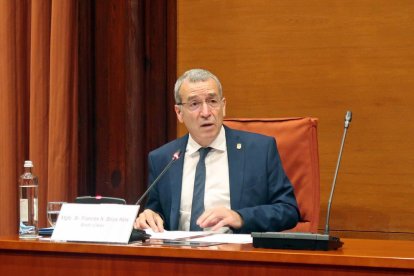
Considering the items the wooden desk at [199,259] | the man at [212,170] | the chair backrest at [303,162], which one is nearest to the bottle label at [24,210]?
the wooden desk at [199,259]

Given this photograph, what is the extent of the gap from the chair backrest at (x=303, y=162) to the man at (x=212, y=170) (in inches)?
4.0

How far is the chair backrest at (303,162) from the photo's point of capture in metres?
3.38

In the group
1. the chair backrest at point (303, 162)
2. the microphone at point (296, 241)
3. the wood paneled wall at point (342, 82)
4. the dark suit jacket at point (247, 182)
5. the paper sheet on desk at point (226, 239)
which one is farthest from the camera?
the wood paneled wall at point (342, 82)

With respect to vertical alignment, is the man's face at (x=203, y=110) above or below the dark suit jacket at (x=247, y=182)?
above

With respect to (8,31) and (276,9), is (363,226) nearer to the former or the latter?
(276,9)

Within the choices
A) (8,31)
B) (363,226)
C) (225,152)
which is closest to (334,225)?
(363,226)

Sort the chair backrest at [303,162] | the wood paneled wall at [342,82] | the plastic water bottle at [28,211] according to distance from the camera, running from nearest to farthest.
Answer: the plastic water bottle at [28,211] < the chair backrest at [303,162] < the wood paneled wall at [342,82]

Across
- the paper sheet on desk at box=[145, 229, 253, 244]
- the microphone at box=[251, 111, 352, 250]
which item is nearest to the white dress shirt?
the paper sheet on desk at box=[145, 229, 253, 244]

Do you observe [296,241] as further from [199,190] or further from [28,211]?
[199,190]

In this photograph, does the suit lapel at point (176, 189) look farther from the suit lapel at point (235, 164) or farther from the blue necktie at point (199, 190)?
the suit lapel at point (235, 164)

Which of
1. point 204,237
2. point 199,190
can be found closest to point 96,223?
point 204,237

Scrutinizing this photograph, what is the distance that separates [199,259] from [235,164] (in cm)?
122

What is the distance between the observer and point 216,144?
342 centimetres

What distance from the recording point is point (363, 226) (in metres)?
3.94
